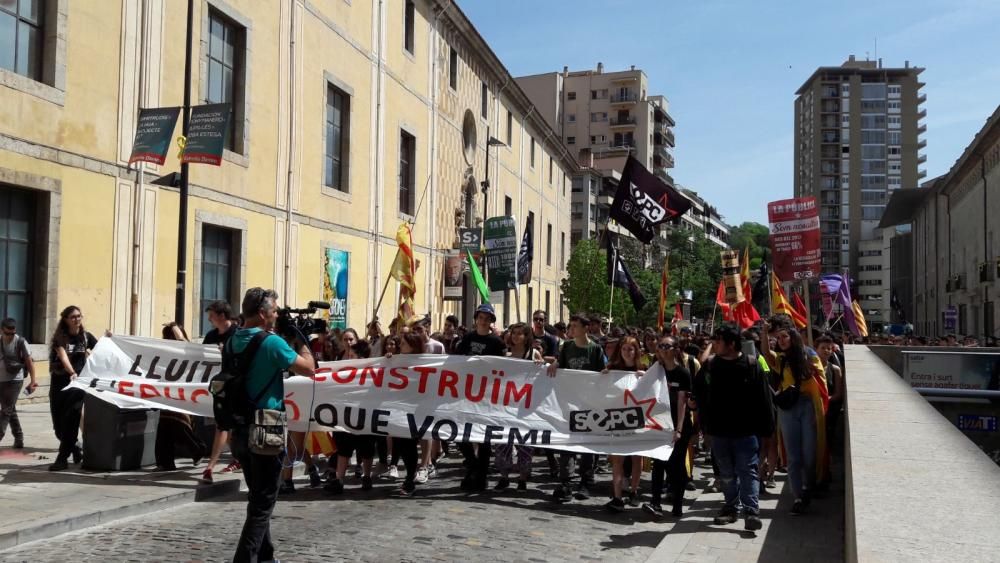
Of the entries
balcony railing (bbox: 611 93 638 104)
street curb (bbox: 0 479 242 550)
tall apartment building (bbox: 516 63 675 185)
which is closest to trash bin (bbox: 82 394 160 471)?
street curb (bbox: 0 479 242 550)

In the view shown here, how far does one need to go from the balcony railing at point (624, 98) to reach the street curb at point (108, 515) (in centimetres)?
8975

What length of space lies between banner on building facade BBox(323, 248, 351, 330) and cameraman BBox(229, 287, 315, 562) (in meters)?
18.0

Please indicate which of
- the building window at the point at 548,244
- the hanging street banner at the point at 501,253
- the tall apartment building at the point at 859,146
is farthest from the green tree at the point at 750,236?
the hanging street banner at the point at 501,253

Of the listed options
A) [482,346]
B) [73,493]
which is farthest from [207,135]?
[73,493]

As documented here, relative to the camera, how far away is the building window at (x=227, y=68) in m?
19.0

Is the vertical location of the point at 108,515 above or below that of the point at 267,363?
below

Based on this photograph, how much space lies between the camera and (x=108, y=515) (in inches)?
295

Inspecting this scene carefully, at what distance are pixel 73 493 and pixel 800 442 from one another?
6.63 m

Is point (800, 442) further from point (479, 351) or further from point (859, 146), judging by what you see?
point (859, 146)

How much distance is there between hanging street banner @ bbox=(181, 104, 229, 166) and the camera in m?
14.8

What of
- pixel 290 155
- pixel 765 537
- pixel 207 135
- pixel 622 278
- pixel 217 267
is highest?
pixel 290 155

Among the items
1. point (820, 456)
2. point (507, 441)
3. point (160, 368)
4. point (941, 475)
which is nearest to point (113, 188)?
point (160, 368)

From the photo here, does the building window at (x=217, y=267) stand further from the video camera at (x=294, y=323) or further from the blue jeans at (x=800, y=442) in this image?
the blue jeans at (x=800, y=442)

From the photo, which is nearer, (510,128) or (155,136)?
(155,136)
